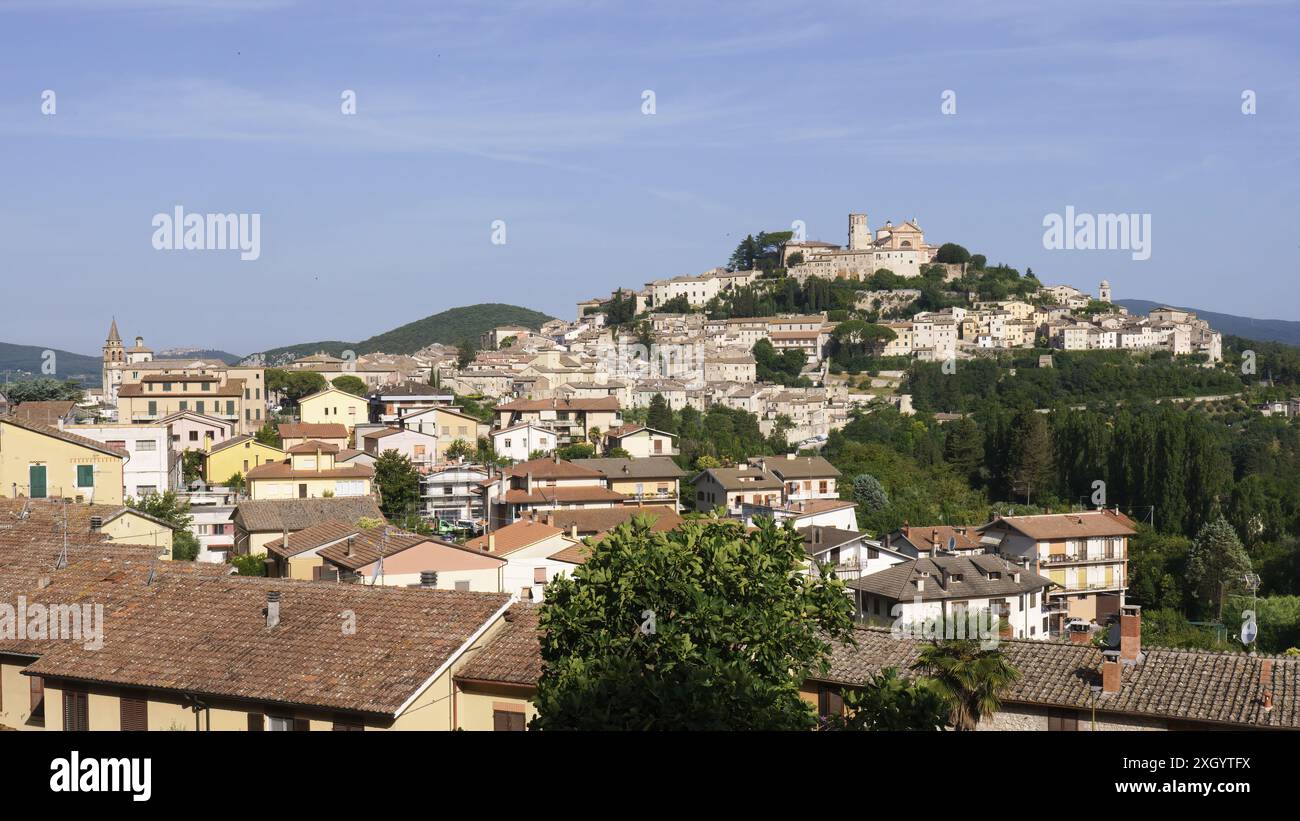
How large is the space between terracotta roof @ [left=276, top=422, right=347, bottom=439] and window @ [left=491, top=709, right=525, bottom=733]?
133ft

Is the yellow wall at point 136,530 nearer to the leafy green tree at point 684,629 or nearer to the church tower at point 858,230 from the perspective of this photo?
the leafy green tree at point 684,629

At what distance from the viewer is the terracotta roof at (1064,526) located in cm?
4023

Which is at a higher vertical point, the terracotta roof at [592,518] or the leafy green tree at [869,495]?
the terracotta roof at [592,518]

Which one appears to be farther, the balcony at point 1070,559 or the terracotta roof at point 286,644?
the balcony at point 1070,559

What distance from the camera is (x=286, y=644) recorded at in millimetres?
10672

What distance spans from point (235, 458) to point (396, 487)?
5.97 meters

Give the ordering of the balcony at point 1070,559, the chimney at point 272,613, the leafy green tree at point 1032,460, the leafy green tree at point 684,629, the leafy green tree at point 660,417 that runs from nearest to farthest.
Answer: the leafy green tree at point 684,629, the chimney at point 272,613, the balcony at point 1070,559, the leafy green tree at point 1032,460, the leafy green tree at point 660,417

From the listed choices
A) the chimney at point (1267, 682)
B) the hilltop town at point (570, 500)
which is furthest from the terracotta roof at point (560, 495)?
the chimney at point (1267, 682)

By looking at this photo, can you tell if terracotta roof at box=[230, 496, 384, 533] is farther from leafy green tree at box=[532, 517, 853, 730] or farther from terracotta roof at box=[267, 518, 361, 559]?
leafy green tree at box=[532, 517, 853, 730]

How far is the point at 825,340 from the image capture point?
364 feet

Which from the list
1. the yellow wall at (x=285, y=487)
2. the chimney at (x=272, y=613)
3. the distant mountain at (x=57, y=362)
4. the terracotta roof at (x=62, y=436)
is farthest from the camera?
the distant mountain at (x=57, y=362)

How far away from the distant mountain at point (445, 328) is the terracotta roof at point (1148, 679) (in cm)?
14134
